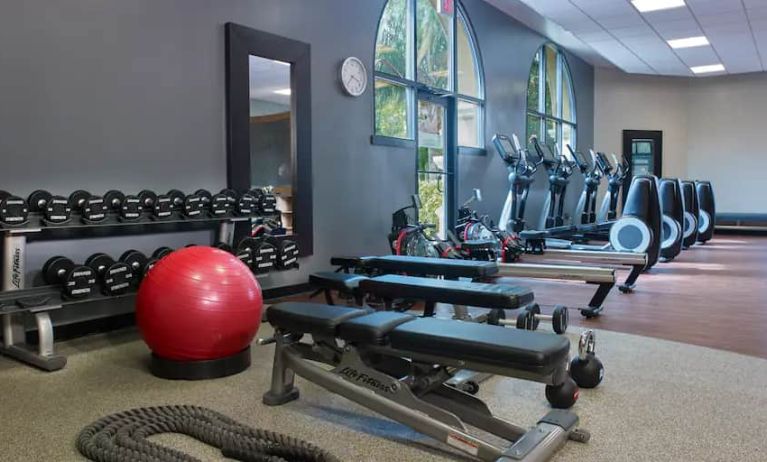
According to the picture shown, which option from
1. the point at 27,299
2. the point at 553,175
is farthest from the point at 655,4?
the point at 27,299

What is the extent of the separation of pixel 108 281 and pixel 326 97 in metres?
2.42

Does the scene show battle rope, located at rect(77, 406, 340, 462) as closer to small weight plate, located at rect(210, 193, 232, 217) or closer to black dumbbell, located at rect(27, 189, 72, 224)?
black dumbbell, located at rect(27, 189, 72, 224)

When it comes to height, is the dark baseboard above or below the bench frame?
below

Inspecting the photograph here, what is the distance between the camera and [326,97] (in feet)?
15.8

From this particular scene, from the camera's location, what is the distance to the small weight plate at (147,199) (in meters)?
3.29

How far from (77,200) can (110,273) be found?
0.40 meters

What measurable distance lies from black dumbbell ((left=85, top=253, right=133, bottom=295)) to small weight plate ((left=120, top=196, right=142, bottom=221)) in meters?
0.25

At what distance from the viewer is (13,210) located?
2.71 meters

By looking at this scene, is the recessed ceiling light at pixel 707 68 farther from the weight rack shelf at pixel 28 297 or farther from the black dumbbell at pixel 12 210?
the black dumbbell at pixel 12 210

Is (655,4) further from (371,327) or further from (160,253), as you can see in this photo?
(371,327)

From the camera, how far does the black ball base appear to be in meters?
2.48

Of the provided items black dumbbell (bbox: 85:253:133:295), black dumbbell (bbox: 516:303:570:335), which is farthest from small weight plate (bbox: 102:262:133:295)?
black dumbbell (bbox: 516:303:570:335)

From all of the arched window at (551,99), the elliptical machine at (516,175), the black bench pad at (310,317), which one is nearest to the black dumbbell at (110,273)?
the black bench pad at (310,317)

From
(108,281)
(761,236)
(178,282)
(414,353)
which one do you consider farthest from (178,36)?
(761,236)
